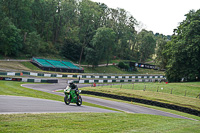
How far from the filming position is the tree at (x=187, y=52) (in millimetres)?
51938

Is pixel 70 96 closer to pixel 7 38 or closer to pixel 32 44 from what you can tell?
pixel 7 38

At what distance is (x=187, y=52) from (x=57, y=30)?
5937 cm

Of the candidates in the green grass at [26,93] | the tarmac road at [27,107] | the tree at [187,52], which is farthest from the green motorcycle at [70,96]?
the tree at [187,52]

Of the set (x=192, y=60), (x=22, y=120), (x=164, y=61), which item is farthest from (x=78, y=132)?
(x=164, y=61)

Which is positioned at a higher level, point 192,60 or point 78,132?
point 192,60

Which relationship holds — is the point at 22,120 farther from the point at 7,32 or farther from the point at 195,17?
the point at 7,32

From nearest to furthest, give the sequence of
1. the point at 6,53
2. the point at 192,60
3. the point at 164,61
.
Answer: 1. the point at 192,60
2. the point at 6,53
3. the point at 164,61

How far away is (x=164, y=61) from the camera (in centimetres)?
7356

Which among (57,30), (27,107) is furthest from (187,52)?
(57,30)

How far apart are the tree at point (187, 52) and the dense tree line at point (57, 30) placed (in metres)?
36.9

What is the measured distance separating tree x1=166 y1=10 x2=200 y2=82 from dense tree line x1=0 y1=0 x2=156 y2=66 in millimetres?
36898

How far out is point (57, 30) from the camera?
94.2 metres

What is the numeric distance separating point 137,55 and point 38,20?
62379 mm

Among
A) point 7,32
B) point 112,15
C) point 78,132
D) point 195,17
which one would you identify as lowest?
point 78,132
